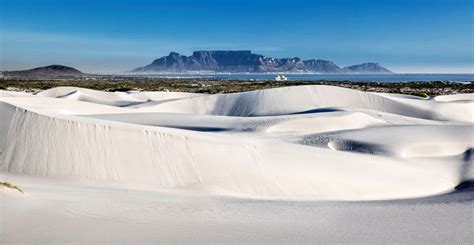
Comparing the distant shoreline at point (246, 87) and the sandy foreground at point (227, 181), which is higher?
the sandy foreground at point (227, 181)

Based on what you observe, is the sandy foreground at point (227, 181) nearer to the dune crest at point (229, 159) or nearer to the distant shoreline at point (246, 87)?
the dune crest at point (229, 159)

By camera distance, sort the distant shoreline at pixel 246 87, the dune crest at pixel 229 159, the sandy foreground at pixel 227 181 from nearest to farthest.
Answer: the sandy foreground at pixel 227 181 < the dune crest at pixel 229 159 < the distant shoreline at pixel 246 87

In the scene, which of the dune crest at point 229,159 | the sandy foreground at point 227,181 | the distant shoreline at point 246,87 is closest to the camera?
the sandy foreground at point 227,181

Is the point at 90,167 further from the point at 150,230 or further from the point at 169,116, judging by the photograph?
the point at 169,116

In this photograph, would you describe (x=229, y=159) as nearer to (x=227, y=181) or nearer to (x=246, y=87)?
(x=227, y=181)

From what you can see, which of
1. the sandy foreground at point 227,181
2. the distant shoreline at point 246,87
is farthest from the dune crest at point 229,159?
the distant shoreline at point 246,87

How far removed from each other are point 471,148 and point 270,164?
903 cm

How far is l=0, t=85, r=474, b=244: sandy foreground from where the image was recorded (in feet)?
22.0

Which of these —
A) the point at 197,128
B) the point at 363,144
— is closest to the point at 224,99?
the point at 197,128

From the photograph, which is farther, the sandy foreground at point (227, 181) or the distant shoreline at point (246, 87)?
the distant shoreline at point (246, 87)

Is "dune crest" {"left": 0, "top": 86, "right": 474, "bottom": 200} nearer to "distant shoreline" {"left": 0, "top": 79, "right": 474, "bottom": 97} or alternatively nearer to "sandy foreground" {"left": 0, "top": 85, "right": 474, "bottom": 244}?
"sandy foreground" {"left": 0, "top": 85, "right": 474, "bottom": 244}

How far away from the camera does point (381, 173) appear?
46.2 feet

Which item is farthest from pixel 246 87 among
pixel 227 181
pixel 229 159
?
pixel 227 181

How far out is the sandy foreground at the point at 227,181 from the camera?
6719mm
